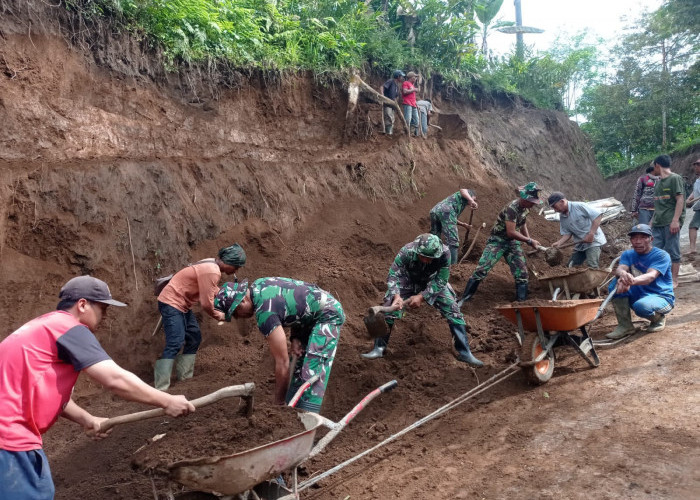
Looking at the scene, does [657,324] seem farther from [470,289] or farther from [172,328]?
[172,328]

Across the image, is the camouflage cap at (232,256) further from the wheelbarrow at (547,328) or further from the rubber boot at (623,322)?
the rubber boot at (623,322)

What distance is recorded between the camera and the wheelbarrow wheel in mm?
4559

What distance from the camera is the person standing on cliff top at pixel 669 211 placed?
709 centimetres

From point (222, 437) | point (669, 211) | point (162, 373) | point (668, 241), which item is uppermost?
point (669, 211)

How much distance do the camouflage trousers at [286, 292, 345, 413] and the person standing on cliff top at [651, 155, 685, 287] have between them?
5.89 metres

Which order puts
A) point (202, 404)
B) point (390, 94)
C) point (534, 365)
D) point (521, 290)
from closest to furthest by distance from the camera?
point (202, 404)
point (534, 365)
point (521, 290)
point (390, 94)

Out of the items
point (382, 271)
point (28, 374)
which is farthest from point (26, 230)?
point (382, 271)

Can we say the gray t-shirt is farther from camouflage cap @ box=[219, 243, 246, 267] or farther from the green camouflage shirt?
camouflage cap @ box=[219, 243, 246, 267]

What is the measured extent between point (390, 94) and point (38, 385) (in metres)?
10.1

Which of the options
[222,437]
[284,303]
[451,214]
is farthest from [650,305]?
[222,437]

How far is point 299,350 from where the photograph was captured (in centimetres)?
402

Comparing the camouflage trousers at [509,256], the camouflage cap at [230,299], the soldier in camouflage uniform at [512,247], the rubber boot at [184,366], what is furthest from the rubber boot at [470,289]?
the camouflage cap at [230,299]

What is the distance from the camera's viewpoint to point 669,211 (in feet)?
23.9

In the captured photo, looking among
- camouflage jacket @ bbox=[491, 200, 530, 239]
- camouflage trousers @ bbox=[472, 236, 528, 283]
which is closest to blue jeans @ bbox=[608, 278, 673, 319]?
camouflage trousers @ bbox=[472, 236, 528, 283]
